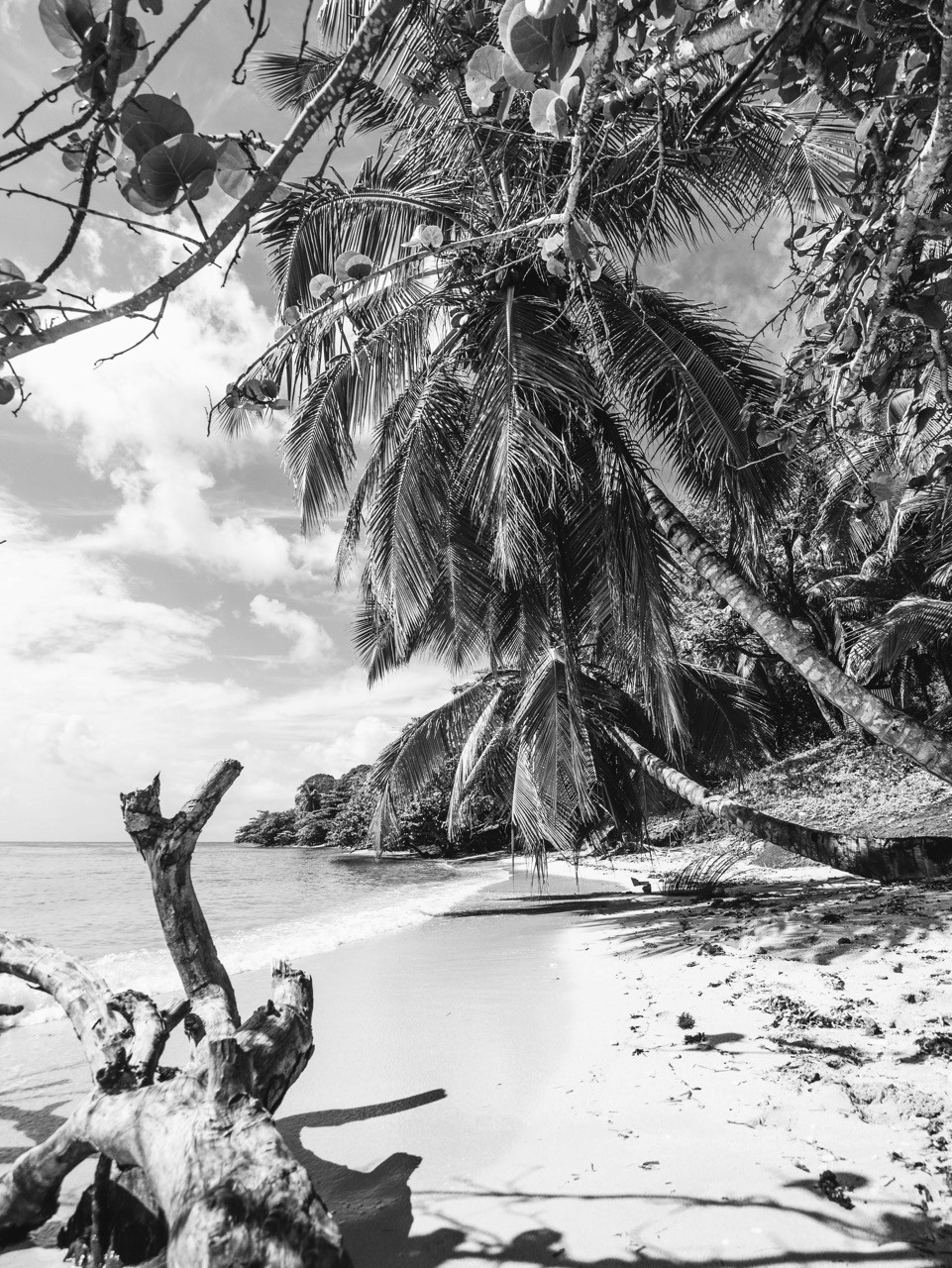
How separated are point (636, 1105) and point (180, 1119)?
1660mm

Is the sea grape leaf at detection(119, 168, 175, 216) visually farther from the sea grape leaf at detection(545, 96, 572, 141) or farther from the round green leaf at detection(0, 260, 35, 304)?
the sea grape leaf at detection(545, 96, 572, 141)

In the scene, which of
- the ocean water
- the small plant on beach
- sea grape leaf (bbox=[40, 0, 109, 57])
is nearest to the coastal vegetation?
sea grape leaf (bbox=[40, 0, 109, 57])

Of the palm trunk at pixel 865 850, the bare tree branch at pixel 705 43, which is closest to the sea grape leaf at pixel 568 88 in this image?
the bare tree branch at pixel 705 43

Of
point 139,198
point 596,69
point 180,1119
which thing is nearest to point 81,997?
point 180,1119

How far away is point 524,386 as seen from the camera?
562 centimetres

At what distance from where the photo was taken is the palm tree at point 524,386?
541 centimetres

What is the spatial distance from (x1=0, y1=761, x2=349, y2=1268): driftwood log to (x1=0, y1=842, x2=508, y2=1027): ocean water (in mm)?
2196

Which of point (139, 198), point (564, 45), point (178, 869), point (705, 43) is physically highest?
point (705, 43)

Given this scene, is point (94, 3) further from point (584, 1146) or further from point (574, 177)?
point (584, 1146)

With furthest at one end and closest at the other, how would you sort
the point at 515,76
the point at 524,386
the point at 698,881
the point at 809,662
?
the point at 698,881 < the point at 524,386 < the point at 809,662 < the point at 515,76

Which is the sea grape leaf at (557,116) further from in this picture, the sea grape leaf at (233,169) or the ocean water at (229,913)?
the ocean water at (229,913)

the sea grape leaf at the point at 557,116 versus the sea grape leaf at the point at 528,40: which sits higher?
the sea grape leaf at the point at 557,116

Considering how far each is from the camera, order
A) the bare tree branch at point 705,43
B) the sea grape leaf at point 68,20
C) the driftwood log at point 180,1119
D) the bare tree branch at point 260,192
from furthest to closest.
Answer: the bare tree branch at point 705,43 < the driftwood log at point 180,1119 < the bare tree branch at point 260,192 < the sea grape leaf at point 68,20

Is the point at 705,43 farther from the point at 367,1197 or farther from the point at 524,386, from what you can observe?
the point at 524,386
